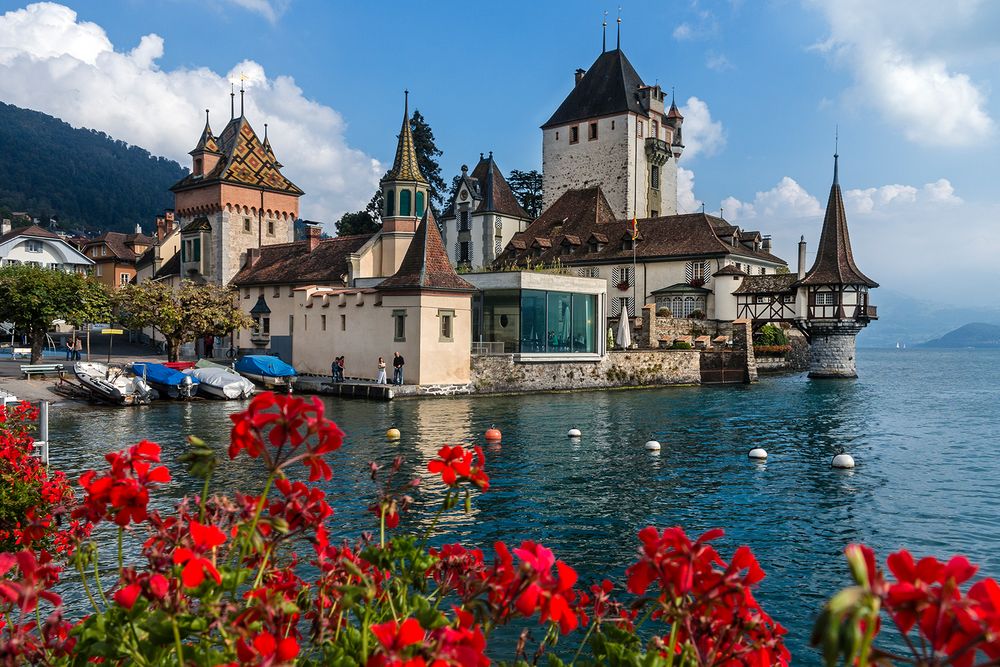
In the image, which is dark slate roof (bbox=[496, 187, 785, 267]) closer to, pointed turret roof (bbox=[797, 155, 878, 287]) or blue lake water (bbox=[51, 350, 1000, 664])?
pointed turret roof (bbox=[797, 155, 878, 287])

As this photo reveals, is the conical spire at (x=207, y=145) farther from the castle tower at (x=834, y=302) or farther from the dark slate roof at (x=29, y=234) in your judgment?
the castle tower at (x=834, y=302)

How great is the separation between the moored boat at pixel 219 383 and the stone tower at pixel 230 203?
20.4 meters

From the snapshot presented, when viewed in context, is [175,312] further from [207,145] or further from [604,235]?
[604,235]

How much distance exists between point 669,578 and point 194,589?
172 centimetres

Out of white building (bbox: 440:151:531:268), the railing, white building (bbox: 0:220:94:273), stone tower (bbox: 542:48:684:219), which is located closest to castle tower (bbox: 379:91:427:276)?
the railing

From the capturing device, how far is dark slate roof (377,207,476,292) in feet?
126

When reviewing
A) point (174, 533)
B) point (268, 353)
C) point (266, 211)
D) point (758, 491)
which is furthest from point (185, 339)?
point (174, 533)

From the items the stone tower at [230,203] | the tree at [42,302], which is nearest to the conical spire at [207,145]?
the stone tower at [230,203]

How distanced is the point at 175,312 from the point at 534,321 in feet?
61.2

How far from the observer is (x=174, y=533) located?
3.43 meters

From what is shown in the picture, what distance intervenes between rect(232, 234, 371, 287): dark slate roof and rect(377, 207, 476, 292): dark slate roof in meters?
9.50

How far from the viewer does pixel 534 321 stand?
42719 mm

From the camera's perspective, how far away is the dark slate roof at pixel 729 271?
61.0 m

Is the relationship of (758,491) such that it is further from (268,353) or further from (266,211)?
(266,211)
